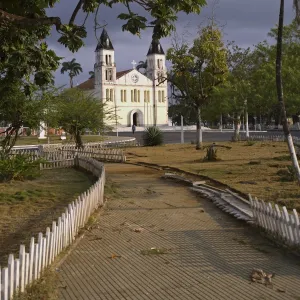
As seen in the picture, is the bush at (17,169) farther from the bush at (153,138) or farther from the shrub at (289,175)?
the bush at (153,138)

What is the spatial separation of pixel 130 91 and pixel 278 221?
8497 centimetres

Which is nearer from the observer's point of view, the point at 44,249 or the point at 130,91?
the point at 44,249

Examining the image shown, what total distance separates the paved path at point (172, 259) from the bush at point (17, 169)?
19.0ft

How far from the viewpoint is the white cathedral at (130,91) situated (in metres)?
89.0

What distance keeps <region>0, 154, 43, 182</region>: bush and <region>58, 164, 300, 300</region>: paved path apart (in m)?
5.79

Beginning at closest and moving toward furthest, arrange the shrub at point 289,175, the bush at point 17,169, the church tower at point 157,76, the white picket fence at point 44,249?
the white picket fence at point 44,249 < the shrub at point 289,175 < the bush at point 17,169 < the church tower at point 157,76

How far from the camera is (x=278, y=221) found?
25.2 feet

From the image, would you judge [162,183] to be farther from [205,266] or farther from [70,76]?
[70,76]

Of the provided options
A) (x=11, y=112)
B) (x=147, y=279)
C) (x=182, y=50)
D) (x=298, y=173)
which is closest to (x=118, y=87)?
(x=182, y=50)

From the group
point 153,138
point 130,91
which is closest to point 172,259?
point 153,138

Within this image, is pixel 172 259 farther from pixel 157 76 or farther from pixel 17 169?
pixel 157 76

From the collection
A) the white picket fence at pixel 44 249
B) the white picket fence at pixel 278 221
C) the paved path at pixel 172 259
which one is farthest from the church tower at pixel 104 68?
the white picket fence at pixel 278 221

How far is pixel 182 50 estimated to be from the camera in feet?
98.6

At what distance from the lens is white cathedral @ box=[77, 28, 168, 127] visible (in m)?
89.0
